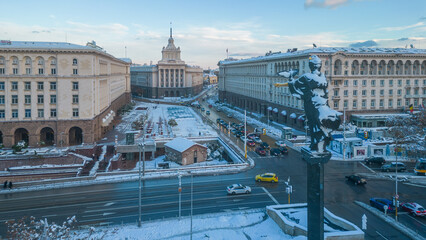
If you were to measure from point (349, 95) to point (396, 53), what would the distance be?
14.3 metres

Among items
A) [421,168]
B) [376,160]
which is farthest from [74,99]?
[421,168]

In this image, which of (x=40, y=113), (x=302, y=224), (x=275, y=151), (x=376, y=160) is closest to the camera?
(x=302, y=224)

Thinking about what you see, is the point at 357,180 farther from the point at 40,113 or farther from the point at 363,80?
the point at 40,113

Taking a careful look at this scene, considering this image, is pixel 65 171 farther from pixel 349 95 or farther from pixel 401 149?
pixel 349 95

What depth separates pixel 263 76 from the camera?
91062mm

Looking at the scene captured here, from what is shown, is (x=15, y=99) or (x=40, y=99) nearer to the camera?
(x=15, y=99)

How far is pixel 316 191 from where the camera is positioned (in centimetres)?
1677

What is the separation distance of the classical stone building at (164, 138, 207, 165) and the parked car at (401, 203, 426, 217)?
2661cm

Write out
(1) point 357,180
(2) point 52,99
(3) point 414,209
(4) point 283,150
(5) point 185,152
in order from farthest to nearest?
(2) point 52,99 → (4) point 283,150 → (5) point 185,152 → (1) point 357,180 → (3) point 414,209

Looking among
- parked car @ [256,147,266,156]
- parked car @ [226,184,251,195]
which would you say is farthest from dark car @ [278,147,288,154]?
parked car @ [226,184,251,195]

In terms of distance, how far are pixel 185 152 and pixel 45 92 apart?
2431cm

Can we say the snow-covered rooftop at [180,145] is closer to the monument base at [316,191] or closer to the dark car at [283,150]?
the dark car at [283,150]

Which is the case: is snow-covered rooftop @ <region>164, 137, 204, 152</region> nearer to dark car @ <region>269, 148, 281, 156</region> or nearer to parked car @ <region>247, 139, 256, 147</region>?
dark car @ <region>269, 148, 281, 156</region>

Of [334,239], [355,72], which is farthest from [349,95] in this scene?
[334,239]
